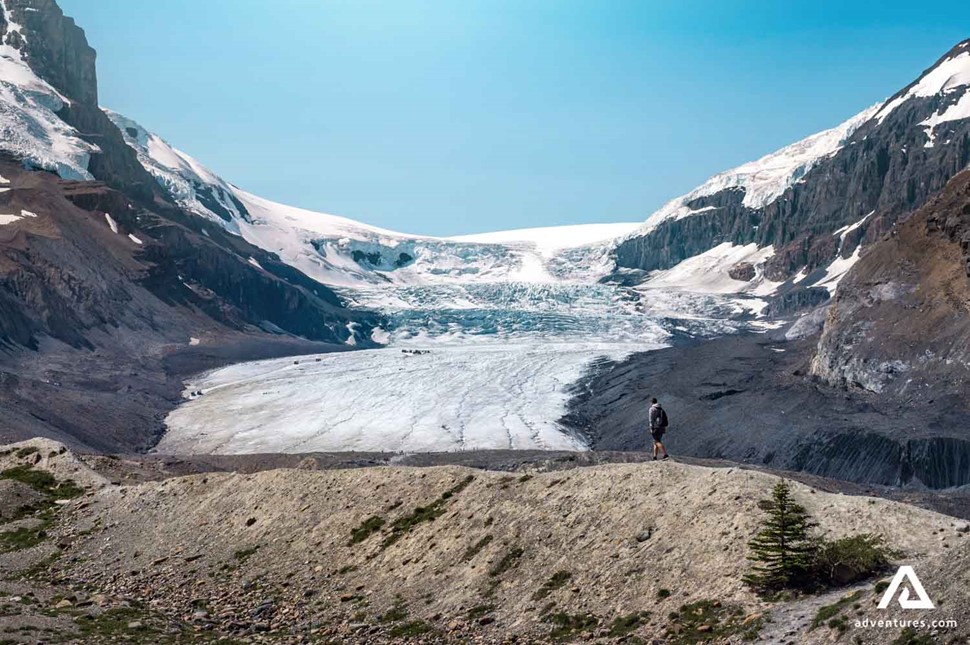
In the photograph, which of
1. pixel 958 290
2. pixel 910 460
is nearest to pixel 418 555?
pixel 910 460

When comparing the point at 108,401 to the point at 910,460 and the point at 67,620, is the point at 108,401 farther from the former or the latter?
the point at 67,620

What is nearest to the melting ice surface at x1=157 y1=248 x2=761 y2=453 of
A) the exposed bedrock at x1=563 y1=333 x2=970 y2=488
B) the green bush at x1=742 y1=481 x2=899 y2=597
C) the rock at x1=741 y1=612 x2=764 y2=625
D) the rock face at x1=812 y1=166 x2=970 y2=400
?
the exposed bedrock at x1=563 y1=333 x2=970 y2=488

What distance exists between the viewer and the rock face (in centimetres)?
9525

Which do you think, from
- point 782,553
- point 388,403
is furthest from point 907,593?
point 388,403

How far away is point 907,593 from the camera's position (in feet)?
56.6

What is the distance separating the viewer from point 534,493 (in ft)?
91.1

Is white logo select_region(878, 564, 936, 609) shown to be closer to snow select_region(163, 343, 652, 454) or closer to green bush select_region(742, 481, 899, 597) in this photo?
green bush select_region(742, 481, 899, 597)

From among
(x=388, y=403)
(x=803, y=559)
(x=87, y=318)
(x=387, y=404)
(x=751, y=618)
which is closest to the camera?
(x=751, y=618)

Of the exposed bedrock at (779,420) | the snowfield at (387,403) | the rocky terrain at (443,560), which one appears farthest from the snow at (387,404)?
the rocky terrain at (443,560)

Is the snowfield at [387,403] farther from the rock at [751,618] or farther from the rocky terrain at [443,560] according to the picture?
the rock at [751,618]

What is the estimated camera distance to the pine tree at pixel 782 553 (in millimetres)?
20188

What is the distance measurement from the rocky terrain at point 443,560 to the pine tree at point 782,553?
47 centimetres

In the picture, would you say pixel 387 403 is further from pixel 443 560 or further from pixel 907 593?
pixel 907 593

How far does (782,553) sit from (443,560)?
30.1ft
